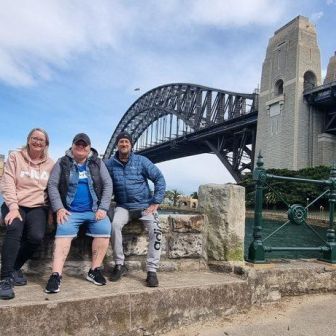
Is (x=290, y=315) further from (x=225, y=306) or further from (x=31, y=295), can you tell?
(x=31, y=295)

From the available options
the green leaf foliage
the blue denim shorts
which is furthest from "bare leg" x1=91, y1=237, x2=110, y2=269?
the green leaf foliage

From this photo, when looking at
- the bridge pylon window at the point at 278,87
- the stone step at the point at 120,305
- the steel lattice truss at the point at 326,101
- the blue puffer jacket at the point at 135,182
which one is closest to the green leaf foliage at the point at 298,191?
the steel lattice truss at the point at 326,101

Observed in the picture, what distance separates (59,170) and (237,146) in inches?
1616

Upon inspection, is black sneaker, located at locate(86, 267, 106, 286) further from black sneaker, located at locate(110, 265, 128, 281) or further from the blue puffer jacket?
the blue puffer jacket

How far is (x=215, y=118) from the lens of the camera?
165 feet

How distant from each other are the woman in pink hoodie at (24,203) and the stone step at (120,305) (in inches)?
7.3

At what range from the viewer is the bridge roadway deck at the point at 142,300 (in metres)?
2.29

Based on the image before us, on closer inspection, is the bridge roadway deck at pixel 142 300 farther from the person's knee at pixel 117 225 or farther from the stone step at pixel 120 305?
the person's knee at pixel 117 225

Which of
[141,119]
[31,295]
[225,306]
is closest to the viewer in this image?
[31,295]

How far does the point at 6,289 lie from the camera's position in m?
2.41

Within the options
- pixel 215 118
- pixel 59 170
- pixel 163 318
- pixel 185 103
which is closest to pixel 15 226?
pixel 59 170

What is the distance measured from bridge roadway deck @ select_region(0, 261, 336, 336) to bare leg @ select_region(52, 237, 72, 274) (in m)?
0.15

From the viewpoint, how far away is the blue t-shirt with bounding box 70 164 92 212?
9.78 ft

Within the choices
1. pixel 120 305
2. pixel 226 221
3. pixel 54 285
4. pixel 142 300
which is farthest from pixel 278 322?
pixel 54 285
